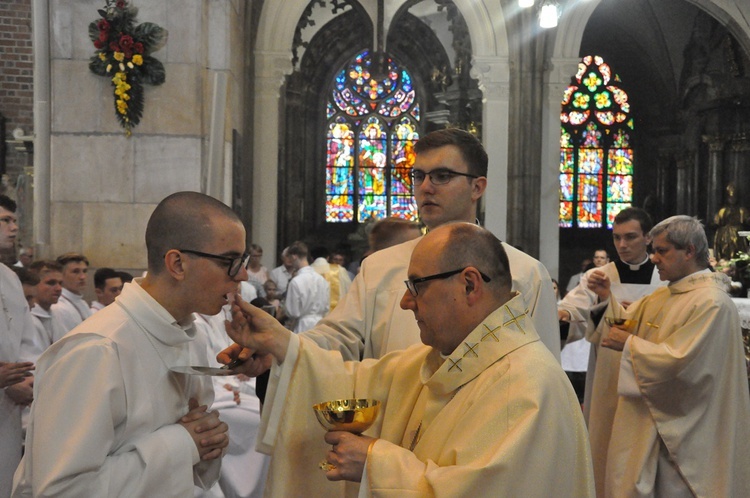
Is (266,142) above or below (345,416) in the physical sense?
above

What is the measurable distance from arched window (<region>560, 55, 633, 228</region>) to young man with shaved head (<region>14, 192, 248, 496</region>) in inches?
770

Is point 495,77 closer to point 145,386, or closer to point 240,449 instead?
point 240,449

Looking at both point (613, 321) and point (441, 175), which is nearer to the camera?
point (441, 175)

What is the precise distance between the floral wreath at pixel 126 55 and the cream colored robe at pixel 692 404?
4.54 meters

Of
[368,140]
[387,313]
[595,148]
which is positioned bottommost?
[387,313]

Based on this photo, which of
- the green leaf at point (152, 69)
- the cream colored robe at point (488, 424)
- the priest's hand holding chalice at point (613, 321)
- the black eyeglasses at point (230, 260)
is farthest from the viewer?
the green leaf at point (152, 69)

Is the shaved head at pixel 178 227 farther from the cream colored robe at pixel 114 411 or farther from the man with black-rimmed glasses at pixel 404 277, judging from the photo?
the man with black-rimmed glasses at pixel 404 277

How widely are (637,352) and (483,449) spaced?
9.92 ft

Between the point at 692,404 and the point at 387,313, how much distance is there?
246 centimetres

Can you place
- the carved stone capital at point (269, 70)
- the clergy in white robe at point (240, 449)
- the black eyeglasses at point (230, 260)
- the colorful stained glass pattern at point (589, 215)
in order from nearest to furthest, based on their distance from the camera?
1. the black eyeglasses at point (230, 260)
2. the clergy in white robe at point (240, 449)
3. the carved stone capital at point (269, 70)
4. the colorful stained glass pattern at point (589, 215)

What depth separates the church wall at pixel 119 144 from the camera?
289 inches

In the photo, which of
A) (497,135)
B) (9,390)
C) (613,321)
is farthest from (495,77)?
(9,390)

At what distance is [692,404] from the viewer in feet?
16.3

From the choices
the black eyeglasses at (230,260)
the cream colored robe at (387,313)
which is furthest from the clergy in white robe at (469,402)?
the cream colored robe at (387,313)
